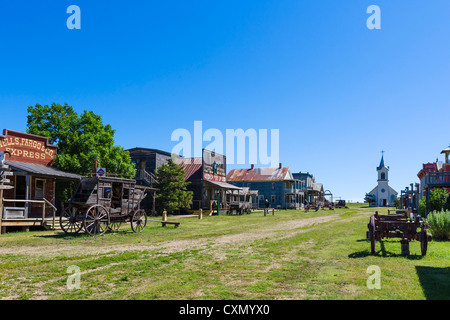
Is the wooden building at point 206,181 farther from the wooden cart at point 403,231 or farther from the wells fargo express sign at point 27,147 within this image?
the wooden cart at point 403,231

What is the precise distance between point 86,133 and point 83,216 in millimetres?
14470

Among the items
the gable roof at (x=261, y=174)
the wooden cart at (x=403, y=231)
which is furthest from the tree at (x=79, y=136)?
the gable roof at (x=261, y=174)

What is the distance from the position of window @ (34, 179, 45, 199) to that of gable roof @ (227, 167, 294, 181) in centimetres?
4403

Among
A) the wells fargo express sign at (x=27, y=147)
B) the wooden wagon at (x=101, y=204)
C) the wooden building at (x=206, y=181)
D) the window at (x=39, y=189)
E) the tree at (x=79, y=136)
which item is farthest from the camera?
the wooden building at (x=206, y=181)

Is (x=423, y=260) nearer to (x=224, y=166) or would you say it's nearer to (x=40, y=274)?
(x=40, y=274)

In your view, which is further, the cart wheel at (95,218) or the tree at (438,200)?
the tree at (438,200)

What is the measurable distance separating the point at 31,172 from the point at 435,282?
18613 mm

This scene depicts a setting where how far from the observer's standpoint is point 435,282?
672 centimetres

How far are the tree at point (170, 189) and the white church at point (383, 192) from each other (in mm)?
70509

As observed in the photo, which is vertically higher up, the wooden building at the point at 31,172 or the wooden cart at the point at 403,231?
the wooden building at the point at 31,172

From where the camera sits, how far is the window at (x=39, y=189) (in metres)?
22.4

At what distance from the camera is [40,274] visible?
25.4 ft

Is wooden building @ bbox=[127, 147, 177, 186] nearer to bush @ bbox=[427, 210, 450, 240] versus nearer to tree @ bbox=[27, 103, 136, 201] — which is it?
tree @ bbox=[27, 103, 136, 201]
